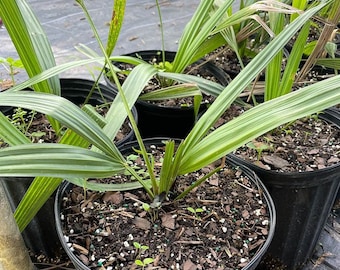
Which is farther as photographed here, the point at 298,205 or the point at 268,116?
the point at 298,205

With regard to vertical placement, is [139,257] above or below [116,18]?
below

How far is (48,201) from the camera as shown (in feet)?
3.15

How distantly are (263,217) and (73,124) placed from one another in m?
0.40

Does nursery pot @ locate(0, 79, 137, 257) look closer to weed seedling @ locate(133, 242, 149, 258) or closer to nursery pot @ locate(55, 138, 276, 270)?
nursery pot @ locate(55, 138, 276, 270)

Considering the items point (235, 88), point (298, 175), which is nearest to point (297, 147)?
point (298, 175)

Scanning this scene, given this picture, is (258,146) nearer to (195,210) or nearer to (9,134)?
(195,210)

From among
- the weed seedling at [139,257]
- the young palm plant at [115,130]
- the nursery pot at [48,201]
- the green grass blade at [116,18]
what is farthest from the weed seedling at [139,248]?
the green grass blade at [116,18]

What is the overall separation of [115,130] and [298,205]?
1.48 ft

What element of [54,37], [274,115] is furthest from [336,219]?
[54,37]

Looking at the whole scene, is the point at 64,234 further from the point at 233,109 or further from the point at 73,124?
the point at 233,109

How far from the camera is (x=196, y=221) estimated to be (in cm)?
80

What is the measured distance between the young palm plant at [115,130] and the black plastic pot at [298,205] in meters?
0.20

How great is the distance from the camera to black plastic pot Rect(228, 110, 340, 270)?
91 cm

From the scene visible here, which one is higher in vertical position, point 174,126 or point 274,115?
point 274,115
